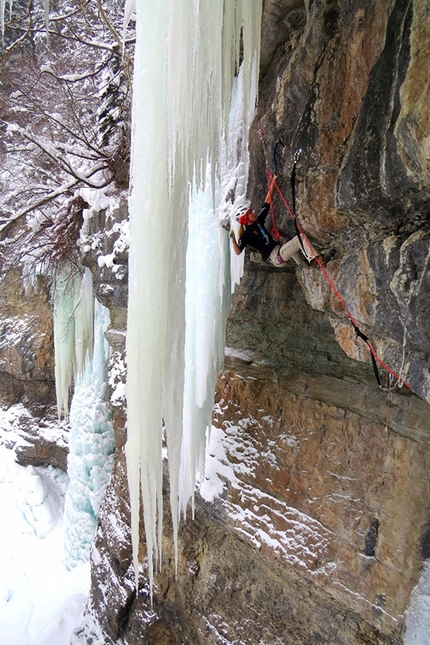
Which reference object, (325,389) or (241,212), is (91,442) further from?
(241,212)

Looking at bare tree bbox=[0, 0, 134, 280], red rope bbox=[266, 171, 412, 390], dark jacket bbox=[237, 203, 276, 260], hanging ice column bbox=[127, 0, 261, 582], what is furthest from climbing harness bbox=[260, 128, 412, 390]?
bare tree bbox=[0, 0, 134, 280]

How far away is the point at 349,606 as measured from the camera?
261 cm

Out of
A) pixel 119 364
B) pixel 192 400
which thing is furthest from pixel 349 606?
pixel 119 364

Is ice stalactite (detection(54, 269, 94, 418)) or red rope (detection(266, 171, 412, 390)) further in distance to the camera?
ice stalactite (detection(54, 269, 94, 418))

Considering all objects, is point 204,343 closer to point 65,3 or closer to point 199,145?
point 199,145

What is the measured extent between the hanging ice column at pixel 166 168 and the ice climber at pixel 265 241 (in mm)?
554

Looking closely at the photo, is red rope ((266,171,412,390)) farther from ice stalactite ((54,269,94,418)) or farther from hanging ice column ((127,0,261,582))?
ice stalactite ((54,269,94,418))

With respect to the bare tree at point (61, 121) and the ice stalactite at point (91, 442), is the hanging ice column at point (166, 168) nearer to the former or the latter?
the bare tree at point (61, 121)

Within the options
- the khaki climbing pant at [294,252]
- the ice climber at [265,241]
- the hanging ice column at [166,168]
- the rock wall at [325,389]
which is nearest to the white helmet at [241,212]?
the ice climber at [265,241]

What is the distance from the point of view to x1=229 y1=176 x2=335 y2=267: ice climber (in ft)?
7.73

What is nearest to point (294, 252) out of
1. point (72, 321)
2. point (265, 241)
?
point (265, 241)

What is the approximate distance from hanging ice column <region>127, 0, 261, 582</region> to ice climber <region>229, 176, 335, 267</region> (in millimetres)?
554

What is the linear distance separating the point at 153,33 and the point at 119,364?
12.4 feet

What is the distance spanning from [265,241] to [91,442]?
417cm
